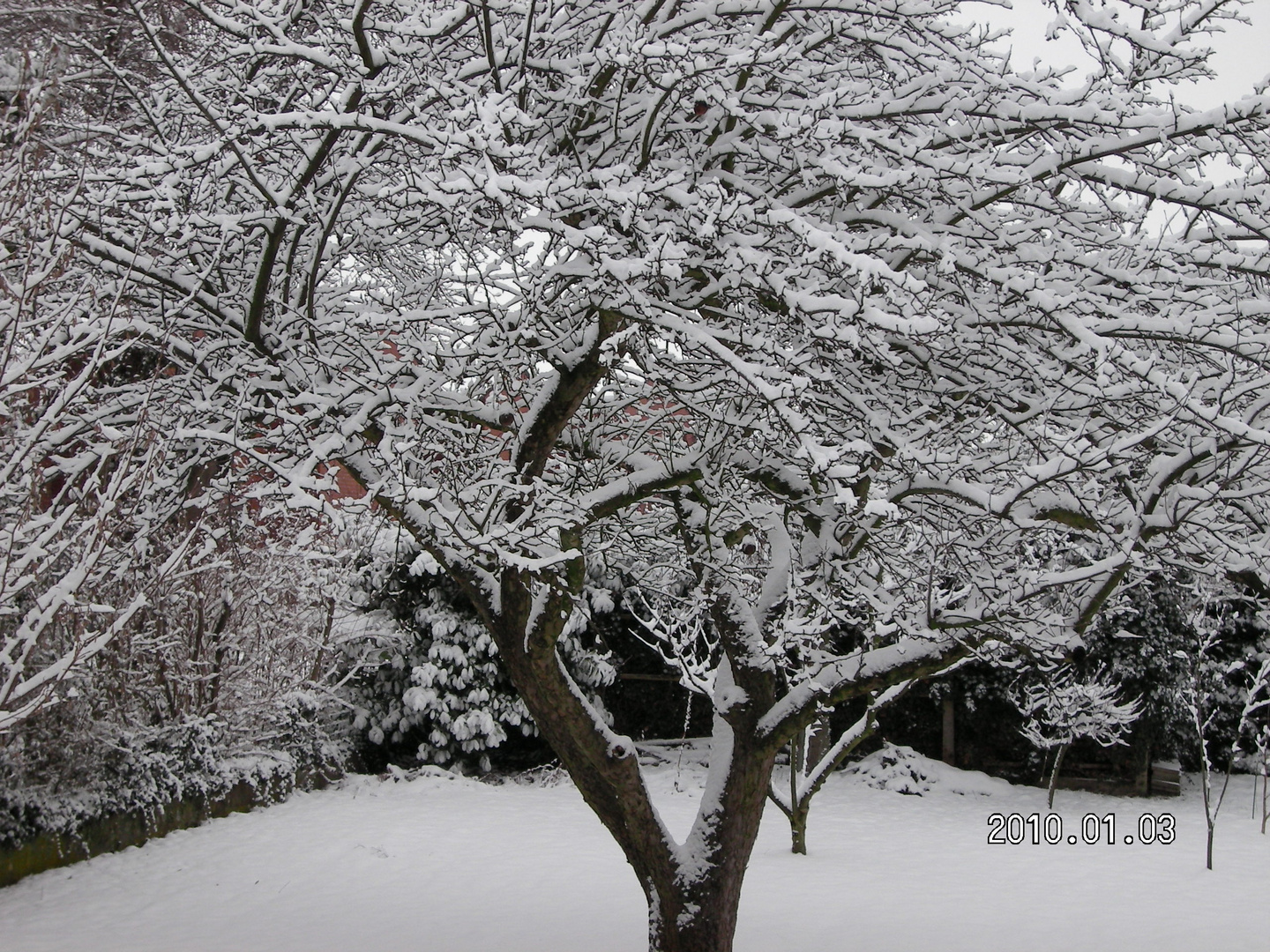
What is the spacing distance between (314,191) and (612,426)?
2.05 m

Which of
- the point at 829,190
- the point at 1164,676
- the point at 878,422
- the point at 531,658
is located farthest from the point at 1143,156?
the point at 1164,676

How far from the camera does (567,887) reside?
7.52m

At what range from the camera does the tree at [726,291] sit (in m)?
3.27

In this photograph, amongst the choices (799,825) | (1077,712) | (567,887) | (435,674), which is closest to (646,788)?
(567,887)

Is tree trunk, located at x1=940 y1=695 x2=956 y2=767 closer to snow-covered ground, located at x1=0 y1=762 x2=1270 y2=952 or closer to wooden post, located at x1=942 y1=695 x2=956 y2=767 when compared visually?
wooden post, located at x1=942 y1=695 x2=956 y2=767

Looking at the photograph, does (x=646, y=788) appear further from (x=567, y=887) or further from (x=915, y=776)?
(x=915, y=776)

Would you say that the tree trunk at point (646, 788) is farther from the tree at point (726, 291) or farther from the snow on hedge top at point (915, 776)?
the snow on hedge top at point (915, 776)

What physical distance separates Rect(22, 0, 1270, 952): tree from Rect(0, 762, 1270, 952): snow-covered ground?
2.20m
